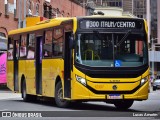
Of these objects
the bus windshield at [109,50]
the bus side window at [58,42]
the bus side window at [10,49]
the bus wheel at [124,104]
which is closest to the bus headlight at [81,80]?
the bus windshield at [109,50]

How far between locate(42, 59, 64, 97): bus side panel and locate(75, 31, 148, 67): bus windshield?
1415mm

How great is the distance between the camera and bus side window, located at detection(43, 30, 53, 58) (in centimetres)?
2135

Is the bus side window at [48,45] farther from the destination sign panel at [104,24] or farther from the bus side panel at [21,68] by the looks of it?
the bus side panel at [21,68]

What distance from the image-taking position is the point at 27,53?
24.2 metres

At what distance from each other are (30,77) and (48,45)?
9.56 ft

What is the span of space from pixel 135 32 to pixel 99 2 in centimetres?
13169

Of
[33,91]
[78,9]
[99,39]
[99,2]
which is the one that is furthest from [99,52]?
[99,2]

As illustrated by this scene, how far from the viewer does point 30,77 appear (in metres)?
23.9

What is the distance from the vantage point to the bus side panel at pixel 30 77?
2347 cm

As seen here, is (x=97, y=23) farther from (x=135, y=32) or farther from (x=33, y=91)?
(x=33, y=91)

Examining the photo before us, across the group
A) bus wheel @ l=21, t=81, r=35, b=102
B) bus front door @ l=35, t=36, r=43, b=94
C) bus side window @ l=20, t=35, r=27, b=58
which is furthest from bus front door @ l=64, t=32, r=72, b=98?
bus wheel @ l=21, t=81, r=35, b=102

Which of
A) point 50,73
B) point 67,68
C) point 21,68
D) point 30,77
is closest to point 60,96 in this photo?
point 67,68

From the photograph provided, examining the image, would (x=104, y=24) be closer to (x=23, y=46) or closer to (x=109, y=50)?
(x=109, y=50)

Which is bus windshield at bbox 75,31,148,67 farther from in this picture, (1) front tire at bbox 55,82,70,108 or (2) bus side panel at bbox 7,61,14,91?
(2) bus side panel at bbox 7,61,14,91
